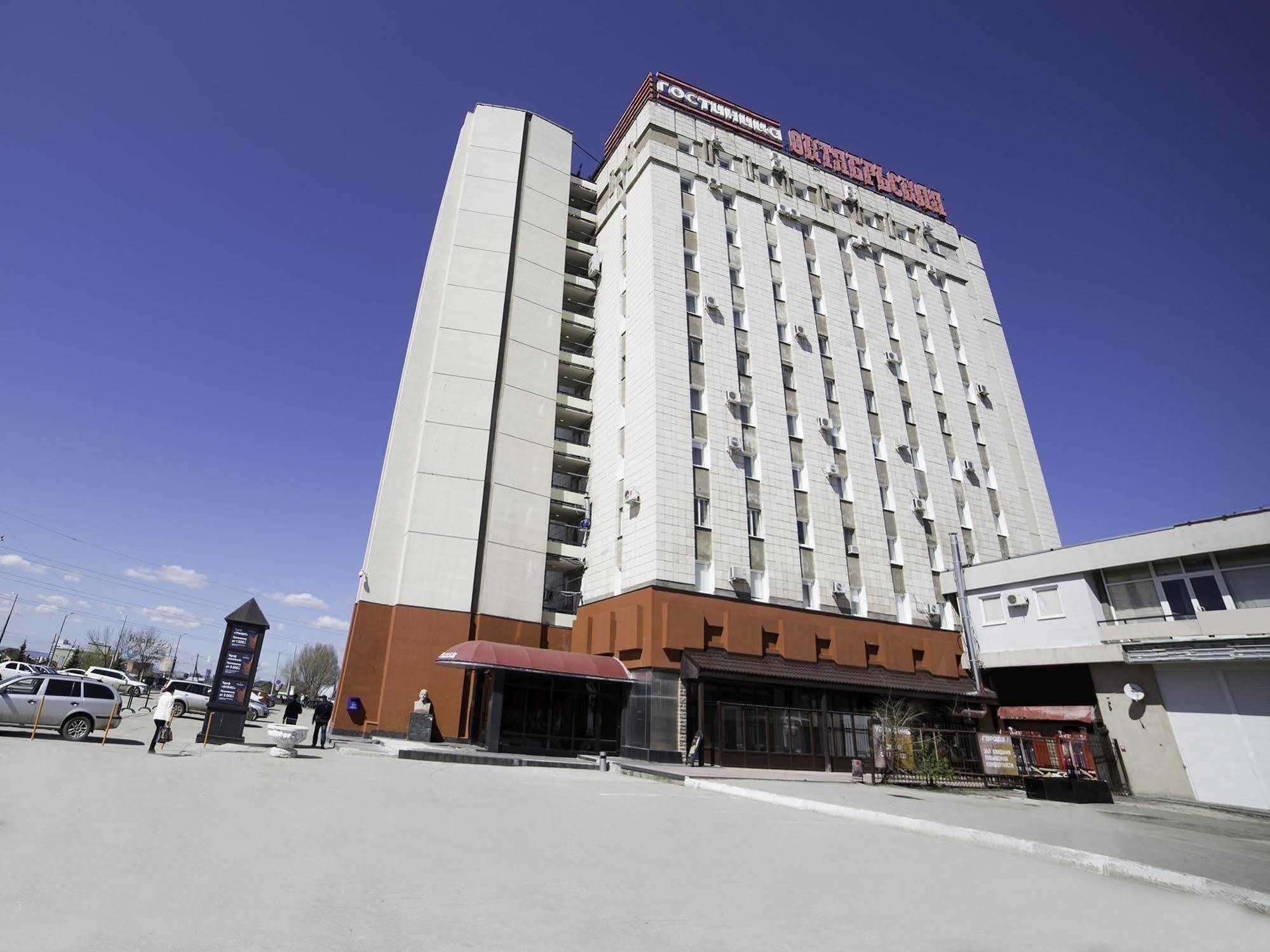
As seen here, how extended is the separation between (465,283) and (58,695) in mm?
25397

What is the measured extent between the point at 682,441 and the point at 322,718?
59.8ft

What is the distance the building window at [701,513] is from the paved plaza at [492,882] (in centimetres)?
1653

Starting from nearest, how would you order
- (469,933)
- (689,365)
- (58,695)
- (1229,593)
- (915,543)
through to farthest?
1. (469,933)
2. (58,695)
3. (1229,593)
4. (689,365)
5. (915,543)

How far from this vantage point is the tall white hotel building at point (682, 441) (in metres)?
28.1

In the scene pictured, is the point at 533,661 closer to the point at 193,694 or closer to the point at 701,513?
the point at 701,513

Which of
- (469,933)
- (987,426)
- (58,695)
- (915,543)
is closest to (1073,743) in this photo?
(915,543)

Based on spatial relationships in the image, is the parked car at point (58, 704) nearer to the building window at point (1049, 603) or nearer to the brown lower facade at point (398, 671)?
the brown lower facade at point (398, 671)

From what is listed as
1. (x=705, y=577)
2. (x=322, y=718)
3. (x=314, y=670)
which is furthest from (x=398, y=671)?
(x=314, y=670)

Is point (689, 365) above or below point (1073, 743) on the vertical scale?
above

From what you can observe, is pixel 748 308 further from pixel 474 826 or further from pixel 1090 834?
pixel 474 826

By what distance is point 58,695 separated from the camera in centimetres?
1856

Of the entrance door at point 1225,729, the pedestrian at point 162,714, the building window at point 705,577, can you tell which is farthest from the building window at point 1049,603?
the pedestrian at point 162,714

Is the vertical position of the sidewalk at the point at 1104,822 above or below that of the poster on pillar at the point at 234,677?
below

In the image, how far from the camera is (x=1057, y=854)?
410 inches
